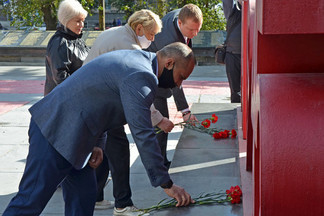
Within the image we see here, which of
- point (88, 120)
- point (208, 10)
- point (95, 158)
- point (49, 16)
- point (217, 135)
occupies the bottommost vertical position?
point (49, 16)

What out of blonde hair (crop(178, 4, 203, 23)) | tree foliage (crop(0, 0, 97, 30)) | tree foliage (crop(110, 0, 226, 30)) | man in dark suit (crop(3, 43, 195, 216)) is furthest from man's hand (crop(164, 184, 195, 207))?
tree foliage (crop(0, 0, 97, 30))

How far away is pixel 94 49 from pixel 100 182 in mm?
1186

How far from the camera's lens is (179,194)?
3.26 metres

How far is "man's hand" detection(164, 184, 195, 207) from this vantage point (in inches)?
125

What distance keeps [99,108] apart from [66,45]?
1995mm

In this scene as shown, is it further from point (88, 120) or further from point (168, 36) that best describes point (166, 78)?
point (168, 36)

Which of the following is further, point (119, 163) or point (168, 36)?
point (168, 36)

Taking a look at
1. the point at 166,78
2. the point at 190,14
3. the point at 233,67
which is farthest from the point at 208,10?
the point at 166,78

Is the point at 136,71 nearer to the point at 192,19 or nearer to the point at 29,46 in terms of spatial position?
the point at 192,19

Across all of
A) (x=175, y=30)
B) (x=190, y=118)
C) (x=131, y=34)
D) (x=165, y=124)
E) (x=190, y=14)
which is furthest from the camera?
(x=190, y=118)

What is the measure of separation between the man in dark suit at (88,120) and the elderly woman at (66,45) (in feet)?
5.71

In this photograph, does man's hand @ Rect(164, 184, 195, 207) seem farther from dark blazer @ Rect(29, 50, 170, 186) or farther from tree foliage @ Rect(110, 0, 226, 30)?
tree foliage @ Rect(110, 0, 226, 30)

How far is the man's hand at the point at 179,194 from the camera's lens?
3184 millimetres

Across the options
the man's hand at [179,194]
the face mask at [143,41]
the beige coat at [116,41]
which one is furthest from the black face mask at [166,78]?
the face mask at [143,41]
